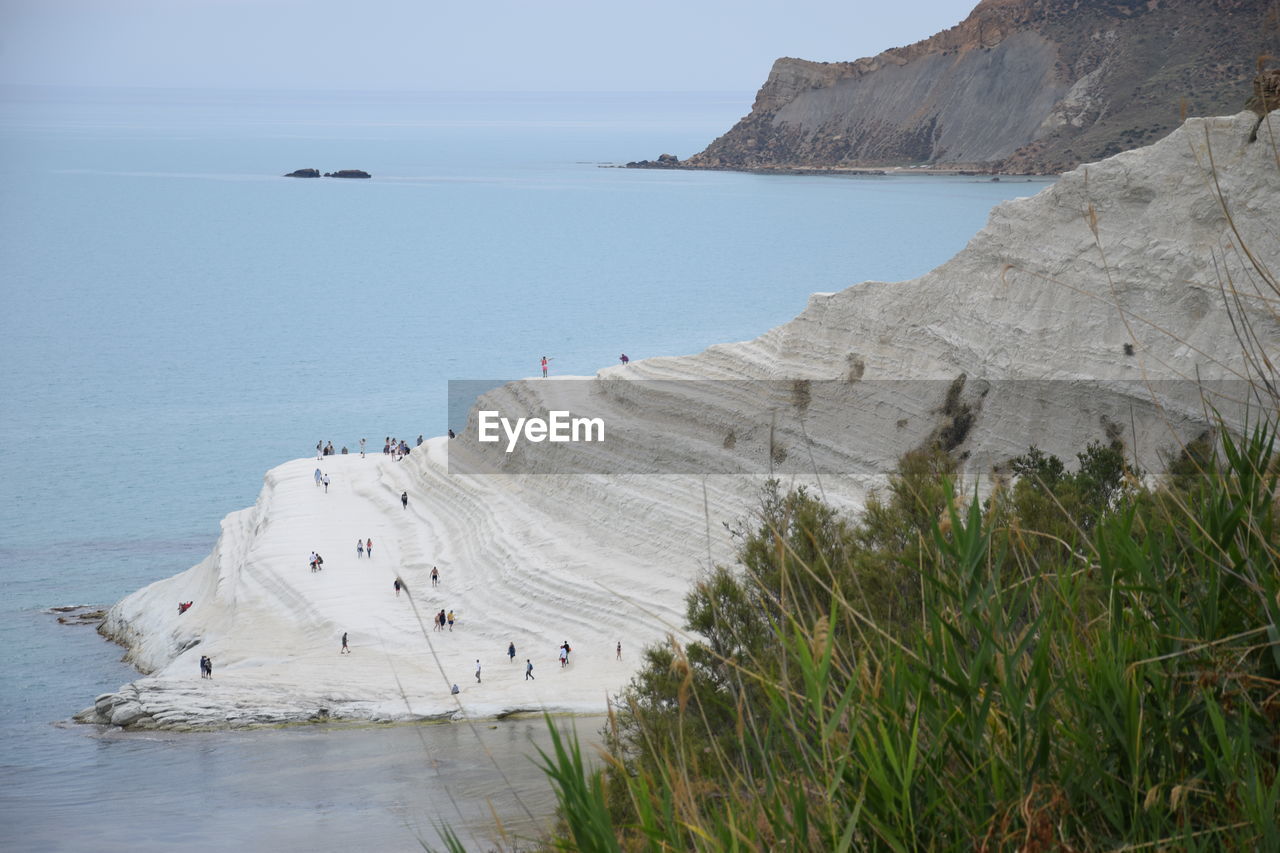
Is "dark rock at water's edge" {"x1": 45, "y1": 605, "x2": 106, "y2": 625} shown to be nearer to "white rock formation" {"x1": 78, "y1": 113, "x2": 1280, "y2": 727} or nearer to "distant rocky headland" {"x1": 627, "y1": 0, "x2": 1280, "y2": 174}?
"white rock formation" {"x1": 78, "y1": 113, "x2": 1280, "y2": 727}

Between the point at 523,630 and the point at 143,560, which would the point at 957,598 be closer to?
the point at 523,630

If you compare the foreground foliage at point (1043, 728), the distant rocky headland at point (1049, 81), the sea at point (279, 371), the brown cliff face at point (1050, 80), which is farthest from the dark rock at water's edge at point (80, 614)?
the brown cliff face at point (1050, 80)

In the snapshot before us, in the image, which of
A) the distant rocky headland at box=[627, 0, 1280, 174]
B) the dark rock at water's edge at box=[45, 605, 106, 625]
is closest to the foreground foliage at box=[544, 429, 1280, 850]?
the dark rock at water's edge at box=[45, 605, 106, 625]

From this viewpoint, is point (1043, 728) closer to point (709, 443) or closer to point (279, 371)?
point (709, 443)

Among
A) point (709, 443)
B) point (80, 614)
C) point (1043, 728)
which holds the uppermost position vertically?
point (1043, 728)

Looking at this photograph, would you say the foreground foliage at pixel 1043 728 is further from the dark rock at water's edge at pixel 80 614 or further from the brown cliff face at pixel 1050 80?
the brown cliff face at pixel 1050 80

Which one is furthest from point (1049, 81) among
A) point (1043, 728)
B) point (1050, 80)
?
point (1043, 728)
